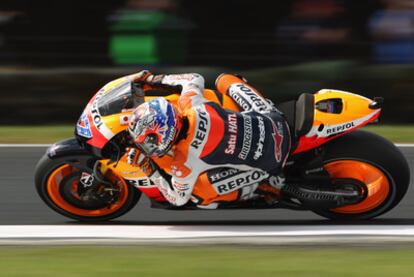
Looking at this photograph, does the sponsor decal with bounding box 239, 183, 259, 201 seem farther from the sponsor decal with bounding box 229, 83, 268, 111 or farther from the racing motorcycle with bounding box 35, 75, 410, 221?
the sponsor decal with bounding box 229, 83, 268, 111

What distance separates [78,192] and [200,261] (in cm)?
138

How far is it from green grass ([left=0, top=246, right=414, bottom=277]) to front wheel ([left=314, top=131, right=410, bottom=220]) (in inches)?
26.7

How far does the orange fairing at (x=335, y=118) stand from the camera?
20.2 ft

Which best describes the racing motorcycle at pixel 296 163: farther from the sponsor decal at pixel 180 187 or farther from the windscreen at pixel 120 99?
the sponsor decal at pixel 180 187

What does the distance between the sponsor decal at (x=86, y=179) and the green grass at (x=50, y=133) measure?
316cm

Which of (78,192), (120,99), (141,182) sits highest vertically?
(120,99)

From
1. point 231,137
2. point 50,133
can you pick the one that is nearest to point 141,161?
point 231,137

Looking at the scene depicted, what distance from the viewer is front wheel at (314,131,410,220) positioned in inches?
245

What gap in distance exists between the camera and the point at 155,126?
18.4 ft
